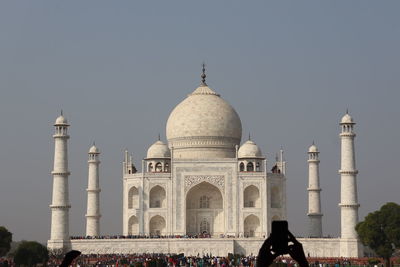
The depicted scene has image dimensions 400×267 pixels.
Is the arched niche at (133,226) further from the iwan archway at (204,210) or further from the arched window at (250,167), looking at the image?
the arched window at (250,167)

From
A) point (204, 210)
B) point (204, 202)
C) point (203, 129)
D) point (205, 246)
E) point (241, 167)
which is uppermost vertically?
point (203, 129)

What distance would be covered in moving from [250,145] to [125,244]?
900cm

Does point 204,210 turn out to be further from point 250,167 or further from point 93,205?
point 93,205

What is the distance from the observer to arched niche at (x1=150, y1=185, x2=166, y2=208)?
142ft

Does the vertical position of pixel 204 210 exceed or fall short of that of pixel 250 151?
it falls short

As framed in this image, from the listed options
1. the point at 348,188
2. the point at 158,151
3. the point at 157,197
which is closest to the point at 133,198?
the point at 157,197

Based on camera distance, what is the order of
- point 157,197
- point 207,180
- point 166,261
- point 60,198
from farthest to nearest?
point 157,197 < point 207,180 < point 60,198 < point 166,261

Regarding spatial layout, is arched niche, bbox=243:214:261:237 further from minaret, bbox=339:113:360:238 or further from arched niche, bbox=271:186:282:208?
minaret, bbox=339:113:360:238

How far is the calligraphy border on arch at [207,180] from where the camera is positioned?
4266 cm

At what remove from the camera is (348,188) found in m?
39.4

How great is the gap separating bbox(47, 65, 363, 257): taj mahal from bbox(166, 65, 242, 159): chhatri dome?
6 centimetres

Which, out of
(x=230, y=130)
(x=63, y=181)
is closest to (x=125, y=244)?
(x=63, y=181)

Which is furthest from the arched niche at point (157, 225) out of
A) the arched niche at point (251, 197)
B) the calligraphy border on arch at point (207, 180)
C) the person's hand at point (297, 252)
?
the person's hand at point (297, 252)

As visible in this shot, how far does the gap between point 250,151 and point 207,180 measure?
2.81 metres
